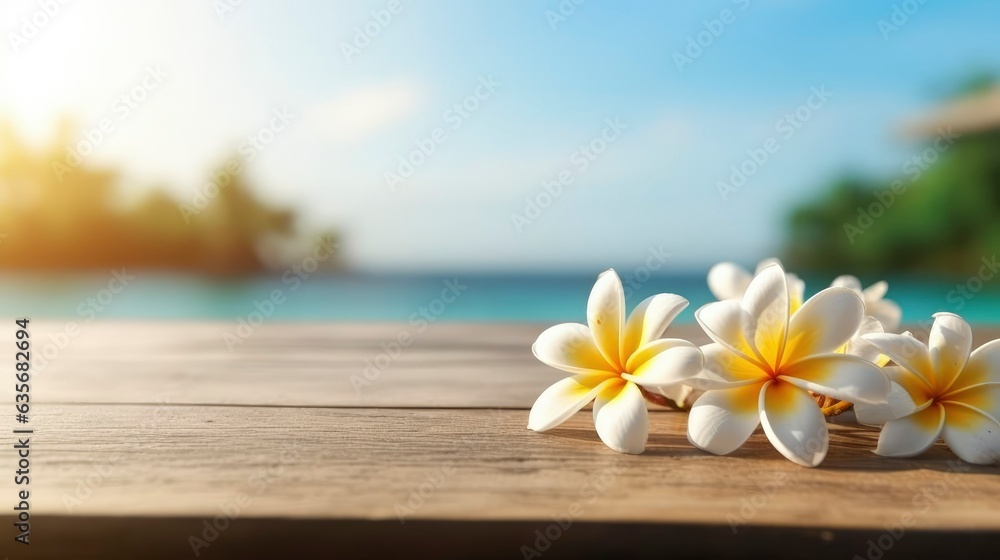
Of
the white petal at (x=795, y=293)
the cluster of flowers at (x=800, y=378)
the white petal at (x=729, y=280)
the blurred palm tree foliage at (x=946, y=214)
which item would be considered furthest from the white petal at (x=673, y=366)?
the blurred palm tree foliage at (x=946, y=214)

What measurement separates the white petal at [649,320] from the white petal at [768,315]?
0.18 ft

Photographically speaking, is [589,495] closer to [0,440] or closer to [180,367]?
[0,440]

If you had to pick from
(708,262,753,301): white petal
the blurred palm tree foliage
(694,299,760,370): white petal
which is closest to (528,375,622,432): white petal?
(694,299,760,370): white petal

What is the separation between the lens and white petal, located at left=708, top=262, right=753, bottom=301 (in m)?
0.96

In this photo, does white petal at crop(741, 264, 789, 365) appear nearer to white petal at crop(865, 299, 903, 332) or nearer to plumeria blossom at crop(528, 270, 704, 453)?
plumeria blossom at crop(528, 270, 704, 453)

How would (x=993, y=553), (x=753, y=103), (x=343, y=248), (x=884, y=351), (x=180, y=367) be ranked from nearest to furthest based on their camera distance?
(x=993, y=553) → (x=884, y=351) → (x=180, y=367) → (x=343, y=248) → (x=753, y=103)

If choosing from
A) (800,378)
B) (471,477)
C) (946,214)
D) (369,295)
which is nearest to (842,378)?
(800,378)

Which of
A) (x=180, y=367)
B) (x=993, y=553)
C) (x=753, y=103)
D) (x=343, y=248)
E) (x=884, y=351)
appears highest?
(x=753, y=103)

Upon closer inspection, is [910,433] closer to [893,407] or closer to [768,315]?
[893,407]

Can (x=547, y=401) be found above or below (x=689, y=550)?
above

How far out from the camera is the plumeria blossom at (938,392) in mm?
572

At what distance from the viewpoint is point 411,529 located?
1.47 ft

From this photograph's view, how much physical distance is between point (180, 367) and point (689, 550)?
37.3 inches

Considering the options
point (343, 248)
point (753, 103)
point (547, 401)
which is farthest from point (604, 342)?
point (753, 103)
